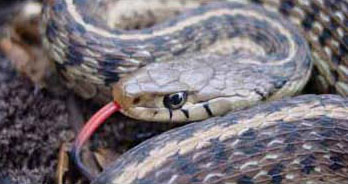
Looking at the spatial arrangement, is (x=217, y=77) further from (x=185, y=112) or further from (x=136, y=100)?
(x=136, y=100)

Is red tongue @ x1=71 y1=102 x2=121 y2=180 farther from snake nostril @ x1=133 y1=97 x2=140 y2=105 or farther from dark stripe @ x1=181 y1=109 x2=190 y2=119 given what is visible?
dark stripe @ x1=181 y1=109 x2=190 y2=119

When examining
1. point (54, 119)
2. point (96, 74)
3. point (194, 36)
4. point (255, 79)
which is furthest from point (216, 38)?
point (54, 119)

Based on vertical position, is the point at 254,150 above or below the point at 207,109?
below

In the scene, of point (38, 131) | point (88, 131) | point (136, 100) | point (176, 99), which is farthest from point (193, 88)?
point (38, 131)

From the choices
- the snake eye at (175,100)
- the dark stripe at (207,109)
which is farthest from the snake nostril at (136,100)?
the dark stripe at (207,109)

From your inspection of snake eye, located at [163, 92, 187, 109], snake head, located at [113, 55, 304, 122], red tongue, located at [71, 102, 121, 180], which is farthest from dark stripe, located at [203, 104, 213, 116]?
red tongue, located at [71, 102, 121, 180]

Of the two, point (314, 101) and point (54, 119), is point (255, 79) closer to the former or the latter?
point (314, 101)

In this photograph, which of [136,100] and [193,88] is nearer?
[136,100]

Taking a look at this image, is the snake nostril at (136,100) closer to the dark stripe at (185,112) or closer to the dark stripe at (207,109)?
the dark stripe at (185,112)
